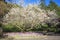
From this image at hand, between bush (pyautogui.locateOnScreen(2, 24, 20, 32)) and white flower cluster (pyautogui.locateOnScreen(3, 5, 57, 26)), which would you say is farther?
bush (pyautogui.locateOnScreen(2, 24, 20, 32))

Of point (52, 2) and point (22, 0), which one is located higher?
point (52, 2)

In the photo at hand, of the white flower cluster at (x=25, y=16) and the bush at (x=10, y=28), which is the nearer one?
the white flower cluster at (x=25, y=16)

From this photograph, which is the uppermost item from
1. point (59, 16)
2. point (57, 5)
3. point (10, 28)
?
point (57, 5)

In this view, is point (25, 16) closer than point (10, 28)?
Yes

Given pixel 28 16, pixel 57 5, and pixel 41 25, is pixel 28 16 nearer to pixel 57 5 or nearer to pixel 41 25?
pixel 41 25

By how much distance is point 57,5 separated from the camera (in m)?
56.2

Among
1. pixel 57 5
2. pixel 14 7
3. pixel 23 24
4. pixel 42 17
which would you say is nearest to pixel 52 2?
pixel 57 5

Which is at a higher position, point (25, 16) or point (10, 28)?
point (25, 16)

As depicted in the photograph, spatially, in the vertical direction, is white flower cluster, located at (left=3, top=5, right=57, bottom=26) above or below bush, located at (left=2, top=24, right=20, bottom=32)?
above

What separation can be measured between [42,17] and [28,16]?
198 inches

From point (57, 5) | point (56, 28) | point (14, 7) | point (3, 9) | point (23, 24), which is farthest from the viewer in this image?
point (57, 5)

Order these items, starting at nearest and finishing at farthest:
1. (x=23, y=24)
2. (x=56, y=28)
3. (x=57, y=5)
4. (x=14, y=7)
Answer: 1. (x=23, y=24)
2. (x=14, y=7)
3. (x=56, y=28)
4. (x=57, y=5)

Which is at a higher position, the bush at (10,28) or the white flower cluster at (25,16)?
the white flower cluster at (25,16)

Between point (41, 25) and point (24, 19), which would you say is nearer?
point (24, 19)
